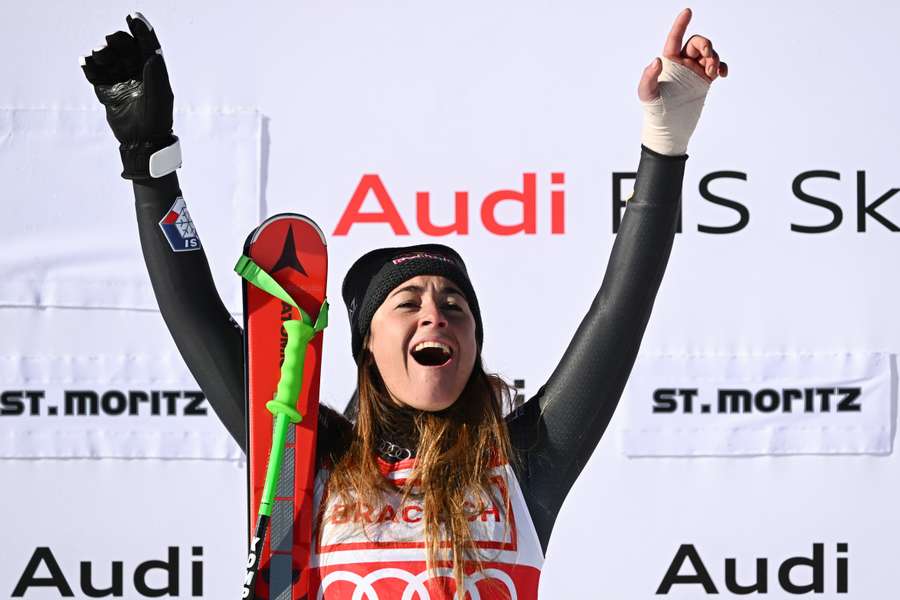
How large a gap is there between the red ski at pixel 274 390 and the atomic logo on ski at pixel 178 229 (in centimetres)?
9

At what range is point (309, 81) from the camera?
8.62 feet

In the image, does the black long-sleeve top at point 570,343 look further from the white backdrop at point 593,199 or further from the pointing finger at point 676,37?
the white backdrop at point 593,199

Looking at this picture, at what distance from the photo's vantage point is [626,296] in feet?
5.27

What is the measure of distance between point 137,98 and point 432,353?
23.9 inches

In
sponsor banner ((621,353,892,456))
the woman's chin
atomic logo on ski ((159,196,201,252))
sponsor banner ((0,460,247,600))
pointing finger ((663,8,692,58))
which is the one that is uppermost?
pointing finger ((663,8,692,58))

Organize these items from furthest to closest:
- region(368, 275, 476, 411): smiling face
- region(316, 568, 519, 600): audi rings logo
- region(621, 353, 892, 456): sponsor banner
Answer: region(621, 353, 892, 456): sponsor banner
region(368, 275, 476, 411): smiling face
region(316, 568, 519, 600): audi rings logo

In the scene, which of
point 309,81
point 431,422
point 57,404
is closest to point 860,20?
point 309,81

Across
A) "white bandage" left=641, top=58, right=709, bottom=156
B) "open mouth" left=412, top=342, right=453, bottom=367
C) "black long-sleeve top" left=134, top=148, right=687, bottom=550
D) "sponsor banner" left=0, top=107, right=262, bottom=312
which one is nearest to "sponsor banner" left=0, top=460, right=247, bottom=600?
"sponsor banner" left=0, top=107, right=262, bottom=312

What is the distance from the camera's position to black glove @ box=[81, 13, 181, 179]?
168cm

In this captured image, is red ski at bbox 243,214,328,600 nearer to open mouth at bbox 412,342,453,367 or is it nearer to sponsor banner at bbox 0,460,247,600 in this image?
open mouth at bbox 412,342,453,367

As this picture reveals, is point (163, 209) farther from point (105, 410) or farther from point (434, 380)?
point (105, 410)

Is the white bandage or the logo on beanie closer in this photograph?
the white bandage

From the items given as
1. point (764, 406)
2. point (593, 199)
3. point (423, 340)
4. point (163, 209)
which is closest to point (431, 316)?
point (423, 340)

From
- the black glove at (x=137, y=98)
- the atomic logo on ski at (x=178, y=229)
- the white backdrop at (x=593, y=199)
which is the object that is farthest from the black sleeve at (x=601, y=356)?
the white backdrop at (x=593, y=199)
